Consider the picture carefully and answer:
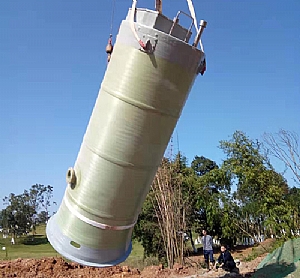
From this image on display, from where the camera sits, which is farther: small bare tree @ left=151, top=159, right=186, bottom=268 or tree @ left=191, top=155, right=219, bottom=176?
tree @ left=191, top=155, right=219, bottom=176

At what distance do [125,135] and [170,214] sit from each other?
949cm

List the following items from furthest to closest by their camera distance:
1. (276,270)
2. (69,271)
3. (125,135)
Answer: (69,271) < (276,270) < (125,135)

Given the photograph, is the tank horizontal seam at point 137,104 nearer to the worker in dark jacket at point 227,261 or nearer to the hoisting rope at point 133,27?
the hoisting rope at point 133,27

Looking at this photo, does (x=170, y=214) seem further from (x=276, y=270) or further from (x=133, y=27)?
(x=133, y=27)

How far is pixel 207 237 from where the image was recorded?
12.4 meters

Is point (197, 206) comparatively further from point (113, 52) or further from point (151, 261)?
point (113, 52)

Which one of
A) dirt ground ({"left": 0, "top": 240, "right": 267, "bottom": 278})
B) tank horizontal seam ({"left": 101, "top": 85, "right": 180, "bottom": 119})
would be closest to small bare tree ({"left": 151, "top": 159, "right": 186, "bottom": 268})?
dirt ground ({"left": 0, "top": 240, "right": 267, "bottom": 278})

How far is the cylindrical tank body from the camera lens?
14.5 feet

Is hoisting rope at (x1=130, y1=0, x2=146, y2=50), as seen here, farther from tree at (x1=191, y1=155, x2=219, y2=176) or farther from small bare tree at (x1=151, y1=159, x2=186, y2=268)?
tree at (x1=191, y1=155, x2=219, y2=176)

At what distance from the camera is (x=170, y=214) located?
13586 mm

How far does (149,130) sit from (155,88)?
516 mm

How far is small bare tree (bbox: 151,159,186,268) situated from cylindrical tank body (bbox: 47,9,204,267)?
8.34 meters

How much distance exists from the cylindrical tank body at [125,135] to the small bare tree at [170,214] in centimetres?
834

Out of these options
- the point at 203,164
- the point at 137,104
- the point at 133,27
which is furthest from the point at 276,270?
the point at 203,164
